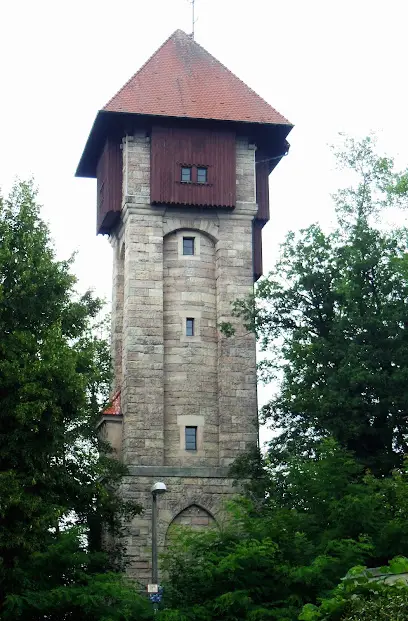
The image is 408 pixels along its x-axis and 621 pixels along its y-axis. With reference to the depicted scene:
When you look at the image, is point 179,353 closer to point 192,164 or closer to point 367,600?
point 192,164

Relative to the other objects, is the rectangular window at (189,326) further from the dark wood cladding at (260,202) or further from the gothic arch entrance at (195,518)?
the gothic arch entrance at (195,518)

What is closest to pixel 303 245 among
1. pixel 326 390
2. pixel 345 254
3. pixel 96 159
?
pixel 345 254

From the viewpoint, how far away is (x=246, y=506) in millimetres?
23266

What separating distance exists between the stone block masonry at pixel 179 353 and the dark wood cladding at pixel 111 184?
1.30 ft

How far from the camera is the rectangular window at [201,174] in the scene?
35875 millimetres

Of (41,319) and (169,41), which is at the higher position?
(169,41)

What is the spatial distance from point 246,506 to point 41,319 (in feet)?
20.7

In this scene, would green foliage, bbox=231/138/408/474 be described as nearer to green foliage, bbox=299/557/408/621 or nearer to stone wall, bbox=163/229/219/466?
stone wall, bbox=163/229/219/466

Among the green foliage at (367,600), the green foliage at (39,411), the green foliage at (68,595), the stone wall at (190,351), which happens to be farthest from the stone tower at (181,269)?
the green foliage at (367,600)

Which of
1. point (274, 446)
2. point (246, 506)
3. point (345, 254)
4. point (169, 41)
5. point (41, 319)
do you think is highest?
point (169, 41)

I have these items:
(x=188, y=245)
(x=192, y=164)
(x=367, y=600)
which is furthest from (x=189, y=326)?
(x=367, y=600)

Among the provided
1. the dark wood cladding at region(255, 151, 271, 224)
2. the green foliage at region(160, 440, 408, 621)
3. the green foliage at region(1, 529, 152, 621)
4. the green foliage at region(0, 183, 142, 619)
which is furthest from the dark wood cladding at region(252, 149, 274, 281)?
the green foliage at region(1, 529, 152, 621)

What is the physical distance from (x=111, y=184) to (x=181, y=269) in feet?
11.5

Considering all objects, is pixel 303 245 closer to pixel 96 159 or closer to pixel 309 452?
pixel 309 452
